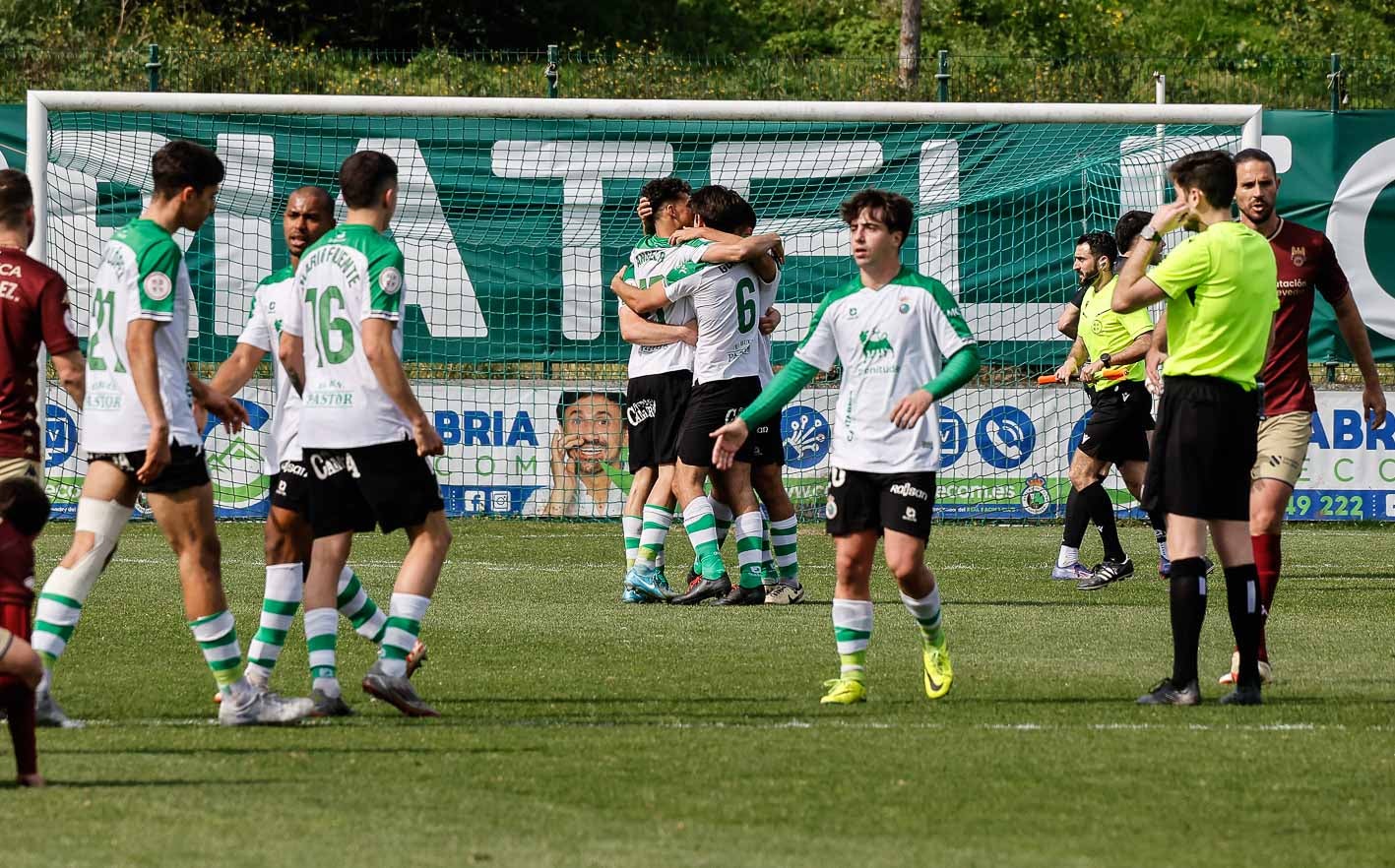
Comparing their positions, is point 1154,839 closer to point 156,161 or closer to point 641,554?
point 156,161

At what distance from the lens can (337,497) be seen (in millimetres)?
6906

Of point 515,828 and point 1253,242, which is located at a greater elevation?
point 1253,242

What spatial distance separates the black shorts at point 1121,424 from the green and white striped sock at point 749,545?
2.73 m

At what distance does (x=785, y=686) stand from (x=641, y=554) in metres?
3.44

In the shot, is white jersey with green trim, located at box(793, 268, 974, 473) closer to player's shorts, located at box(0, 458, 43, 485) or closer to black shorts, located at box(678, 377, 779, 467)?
player's shorts, located at box(0, 458, 43, 485)

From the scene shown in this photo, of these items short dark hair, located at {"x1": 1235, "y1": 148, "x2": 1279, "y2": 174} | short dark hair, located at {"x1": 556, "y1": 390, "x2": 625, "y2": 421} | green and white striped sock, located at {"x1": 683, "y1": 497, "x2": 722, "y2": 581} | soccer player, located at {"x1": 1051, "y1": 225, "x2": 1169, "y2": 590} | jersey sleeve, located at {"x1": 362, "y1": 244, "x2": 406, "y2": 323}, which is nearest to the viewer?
jersey sleeve, located at {"x1": 362, "y1": 244, "x2": 406, "y2": 323}

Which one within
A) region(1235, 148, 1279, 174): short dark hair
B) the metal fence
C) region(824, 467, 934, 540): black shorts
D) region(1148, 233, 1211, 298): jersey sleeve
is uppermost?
the metal fence

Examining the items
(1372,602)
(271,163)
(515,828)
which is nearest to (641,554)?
(1372,602)

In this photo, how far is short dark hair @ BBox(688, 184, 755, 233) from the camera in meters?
10.9

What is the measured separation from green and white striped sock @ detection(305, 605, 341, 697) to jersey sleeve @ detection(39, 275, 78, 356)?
1.31 metres

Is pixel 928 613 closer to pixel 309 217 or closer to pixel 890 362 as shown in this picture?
pixel 890 362

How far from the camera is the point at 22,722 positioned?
5.46m

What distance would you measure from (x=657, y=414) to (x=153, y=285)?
521 centimetres

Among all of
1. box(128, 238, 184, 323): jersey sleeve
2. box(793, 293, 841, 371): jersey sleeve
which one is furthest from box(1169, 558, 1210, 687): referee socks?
box(128, 238, 184, 323): jersey sleeve
